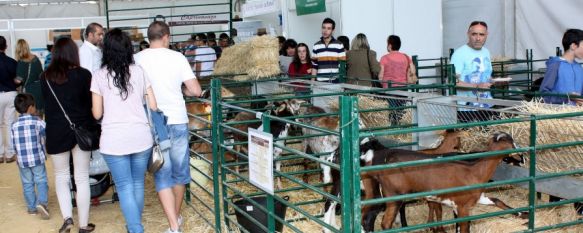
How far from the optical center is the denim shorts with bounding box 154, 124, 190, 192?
224 inches

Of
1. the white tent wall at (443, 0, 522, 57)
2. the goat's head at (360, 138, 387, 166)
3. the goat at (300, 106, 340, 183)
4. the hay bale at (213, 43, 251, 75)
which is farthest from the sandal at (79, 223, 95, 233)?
the white tent wall at (443, 0, 522, 57)

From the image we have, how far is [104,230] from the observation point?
Answer: 655cm

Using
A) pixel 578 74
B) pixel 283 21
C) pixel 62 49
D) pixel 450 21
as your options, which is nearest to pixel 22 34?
pixel 283 21

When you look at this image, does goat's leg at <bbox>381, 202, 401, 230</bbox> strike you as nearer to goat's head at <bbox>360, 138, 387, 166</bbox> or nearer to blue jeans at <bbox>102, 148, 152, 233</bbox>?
goat's head at <bbox>360, 138, 387, 166</bbox>

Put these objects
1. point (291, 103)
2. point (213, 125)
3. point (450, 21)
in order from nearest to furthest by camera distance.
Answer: point (213, 125)
point (291, 103)
point (450, 21)

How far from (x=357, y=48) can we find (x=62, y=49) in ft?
15.9

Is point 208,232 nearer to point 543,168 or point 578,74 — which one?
point 543,168

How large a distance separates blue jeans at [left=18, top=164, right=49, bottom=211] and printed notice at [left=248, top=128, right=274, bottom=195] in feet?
10.8

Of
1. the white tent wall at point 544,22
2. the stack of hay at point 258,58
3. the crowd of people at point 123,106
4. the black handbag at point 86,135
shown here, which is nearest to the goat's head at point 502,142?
the crowd of people at point 123,106

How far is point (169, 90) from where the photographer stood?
5777mm

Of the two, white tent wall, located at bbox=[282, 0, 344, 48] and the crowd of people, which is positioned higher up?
white tent wall, located at bbox=[282, 0, 344, 48]

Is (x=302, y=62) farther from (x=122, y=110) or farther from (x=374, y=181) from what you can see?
(x=374, y=181)

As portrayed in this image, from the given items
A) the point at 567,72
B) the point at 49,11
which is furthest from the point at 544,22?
the point at 49,11

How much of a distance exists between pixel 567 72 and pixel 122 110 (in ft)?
12.3
